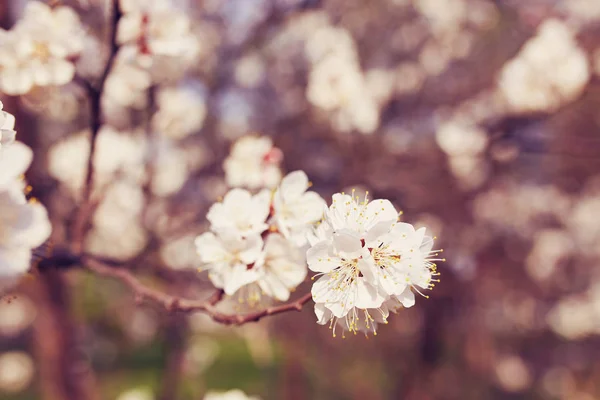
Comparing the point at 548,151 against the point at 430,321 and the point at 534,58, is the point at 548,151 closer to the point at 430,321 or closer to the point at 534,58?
the point at 534,58

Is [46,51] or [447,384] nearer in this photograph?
[46,51]

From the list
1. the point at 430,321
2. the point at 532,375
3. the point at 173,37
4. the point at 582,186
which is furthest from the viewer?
the point at 532,375

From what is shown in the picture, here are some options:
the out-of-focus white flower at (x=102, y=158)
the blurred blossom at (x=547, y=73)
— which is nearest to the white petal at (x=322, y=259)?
the out-of-focus white flower at (x=102, y=158)

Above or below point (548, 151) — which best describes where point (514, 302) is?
below

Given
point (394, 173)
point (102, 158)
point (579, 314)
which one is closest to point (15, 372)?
point (102, 158)

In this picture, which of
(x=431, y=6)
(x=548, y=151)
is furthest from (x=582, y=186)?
(x=548, y=151)

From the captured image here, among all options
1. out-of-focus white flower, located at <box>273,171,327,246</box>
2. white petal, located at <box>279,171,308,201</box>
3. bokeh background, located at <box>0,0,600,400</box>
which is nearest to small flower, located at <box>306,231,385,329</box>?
out-of-focus white flower, located at <box>273,171,327,246</box>

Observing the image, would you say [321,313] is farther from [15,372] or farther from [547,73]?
[15,372]

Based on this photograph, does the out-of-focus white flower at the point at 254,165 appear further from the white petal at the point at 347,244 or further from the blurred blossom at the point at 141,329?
the blurred blossom at the point at 141,329

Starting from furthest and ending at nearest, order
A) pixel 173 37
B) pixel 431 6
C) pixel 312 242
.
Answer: pixel 431 6, pixel 173 37, pixel 312 242
